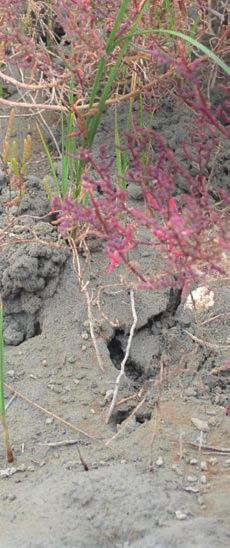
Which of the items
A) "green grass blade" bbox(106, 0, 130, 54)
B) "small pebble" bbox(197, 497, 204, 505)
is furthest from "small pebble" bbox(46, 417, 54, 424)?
"green grass blade" bbox(106, 0, 130, 54)

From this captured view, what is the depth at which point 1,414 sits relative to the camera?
2275mm

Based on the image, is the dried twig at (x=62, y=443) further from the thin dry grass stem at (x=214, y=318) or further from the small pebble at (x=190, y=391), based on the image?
the thin dry grass stem at (x=214, y=318)

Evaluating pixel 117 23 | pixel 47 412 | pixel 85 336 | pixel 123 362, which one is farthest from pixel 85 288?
pixel 117 23

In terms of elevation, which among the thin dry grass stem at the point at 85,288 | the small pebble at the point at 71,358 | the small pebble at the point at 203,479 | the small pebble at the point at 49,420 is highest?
the thin dry grass stem at the point at 85,288

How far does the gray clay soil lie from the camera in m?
2.03

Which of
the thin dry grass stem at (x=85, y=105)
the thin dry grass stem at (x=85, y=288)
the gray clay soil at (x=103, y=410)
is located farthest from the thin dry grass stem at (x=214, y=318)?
the thin dry grass stem at (x=85, y=105)

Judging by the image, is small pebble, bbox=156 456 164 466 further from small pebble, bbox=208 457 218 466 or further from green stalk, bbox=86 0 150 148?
green stalk, bbox=86 0 150 148

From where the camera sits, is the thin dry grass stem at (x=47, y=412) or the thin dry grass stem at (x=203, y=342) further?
the thin dry grass stem at (x=203, y=342)

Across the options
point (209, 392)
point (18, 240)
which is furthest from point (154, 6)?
point (209, 392)

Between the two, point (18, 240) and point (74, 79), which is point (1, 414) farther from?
→ point (74, 79)

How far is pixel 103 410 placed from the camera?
2457mm

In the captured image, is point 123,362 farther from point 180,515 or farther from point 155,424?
point 180,515

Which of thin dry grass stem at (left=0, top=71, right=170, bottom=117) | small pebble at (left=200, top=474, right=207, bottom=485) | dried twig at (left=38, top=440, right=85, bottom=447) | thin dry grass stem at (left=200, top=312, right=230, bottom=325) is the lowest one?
dried twig at (left=38, top=440, right=85, bottom=447)

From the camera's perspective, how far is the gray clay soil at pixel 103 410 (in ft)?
6.64
